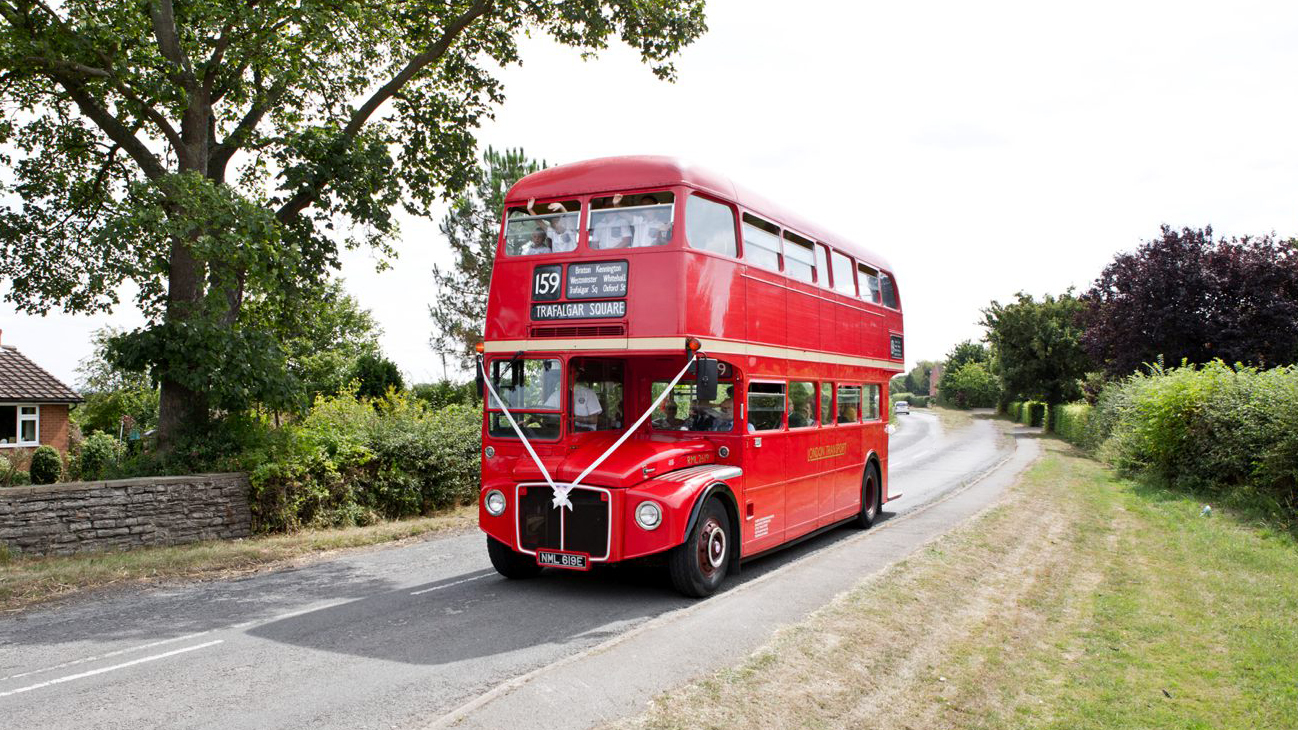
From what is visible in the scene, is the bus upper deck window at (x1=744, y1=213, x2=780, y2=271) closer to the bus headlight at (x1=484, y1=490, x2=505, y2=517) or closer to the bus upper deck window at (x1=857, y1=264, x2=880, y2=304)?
the bus upper deck window at (x1=857, y1=264, x2=880, y2=304)

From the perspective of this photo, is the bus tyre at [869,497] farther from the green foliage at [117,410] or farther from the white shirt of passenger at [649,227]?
the green foliage at [117,410]

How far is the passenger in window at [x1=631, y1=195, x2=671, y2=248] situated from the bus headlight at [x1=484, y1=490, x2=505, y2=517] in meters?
2.89

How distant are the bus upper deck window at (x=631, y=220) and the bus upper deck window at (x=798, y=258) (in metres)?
2.54

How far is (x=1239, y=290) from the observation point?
27.3 meters

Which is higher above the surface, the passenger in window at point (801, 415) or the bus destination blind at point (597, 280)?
the bus destination blind at point (597, 280)

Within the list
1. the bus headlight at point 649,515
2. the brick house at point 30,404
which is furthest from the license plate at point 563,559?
the brick house at point 30,404

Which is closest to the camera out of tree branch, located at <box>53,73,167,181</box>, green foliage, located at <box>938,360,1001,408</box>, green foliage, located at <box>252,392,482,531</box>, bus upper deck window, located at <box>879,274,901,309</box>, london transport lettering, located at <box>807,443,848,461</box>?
london transport lettering, located at <box>807,443,848,461</box>

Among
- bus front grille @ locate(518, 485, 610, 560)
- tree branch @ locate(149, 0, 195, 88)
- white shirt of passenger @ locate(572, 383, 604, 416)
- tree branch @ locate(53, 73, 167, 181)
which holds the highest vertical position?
tree branch @ locate(149, 0, 195, 88)

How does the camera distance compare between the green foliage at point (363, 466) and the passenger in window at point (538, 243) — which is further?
the green foliage at point (363, 466)

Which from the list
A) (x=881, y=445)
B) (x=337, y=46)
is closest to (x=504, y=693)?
(x=881, y=445)

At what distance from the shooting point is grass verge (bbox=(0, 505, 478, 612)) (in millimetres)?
8820

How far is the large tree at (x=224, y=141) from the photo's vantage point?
12039mm

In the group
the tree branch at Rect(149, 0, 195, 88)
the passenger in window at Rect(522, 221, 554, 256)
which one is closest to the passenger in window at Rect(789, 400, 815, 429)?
the passenger in window at Rect(522, 221, 554, 256)

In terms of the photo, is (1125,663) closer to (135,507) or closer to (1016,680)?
(1016,680)
